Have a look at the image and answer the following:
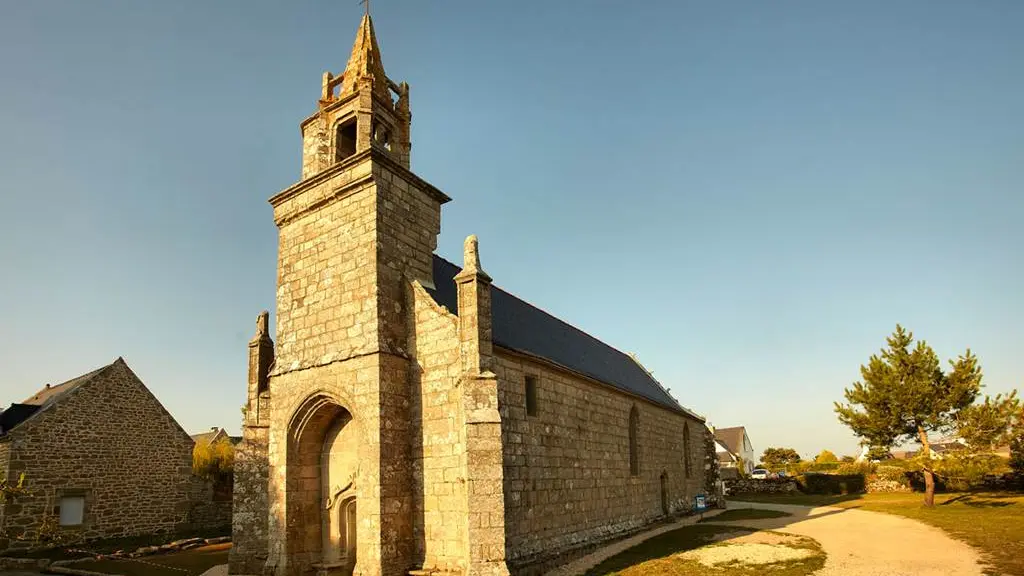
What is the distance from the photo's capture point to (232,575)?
45.0 feet

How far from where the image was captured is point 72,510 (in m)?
20.2

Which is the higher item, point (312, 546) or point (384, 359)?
point (384, 359)

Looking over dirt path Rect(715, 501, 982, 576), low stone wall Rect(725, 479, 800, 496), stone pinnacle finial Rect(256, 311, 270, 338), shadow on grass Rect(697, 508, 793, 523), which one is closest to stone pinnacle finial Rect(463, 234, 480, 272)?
stone pinnacle finial Rect(256, 311, 270, 338)

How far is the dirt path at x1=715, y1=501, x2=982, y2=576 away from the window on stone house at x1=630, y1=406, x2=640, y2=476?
417cm

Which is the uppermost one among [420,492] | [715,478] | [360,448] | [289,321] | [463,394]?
[289,321]

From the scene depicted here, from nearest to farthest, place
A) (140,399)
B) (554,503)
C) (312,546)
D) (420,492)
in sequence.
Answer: (420,492) → (312,546) → (554,503) → (140,399)

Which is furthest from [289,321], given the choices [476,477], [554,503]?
[554,503]

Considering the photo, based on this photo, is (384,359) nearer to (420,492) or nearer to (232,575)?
(420,492)

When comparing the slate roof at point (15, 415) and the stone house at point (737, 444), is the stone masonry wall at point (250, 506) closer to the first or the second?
the slate roof at point (15, 415)

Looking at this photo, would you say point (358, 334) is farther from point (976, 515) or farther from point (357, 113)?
point (976, 515)

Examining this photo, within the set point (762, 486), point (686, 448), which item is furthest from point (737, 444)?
point (686, 448)

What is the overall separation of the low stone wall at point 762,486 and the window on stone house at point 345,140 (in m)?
34.5

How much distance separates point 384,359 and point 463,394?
1936mm

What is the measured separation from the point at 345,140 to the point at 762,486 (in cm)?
3619
